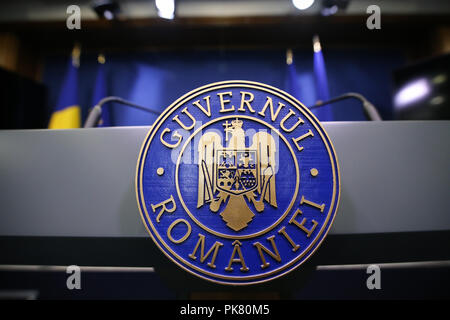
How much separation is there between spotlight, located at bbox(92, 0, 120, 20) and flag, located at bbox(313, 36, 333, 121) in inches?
104

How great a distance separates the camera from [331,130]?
1.29m

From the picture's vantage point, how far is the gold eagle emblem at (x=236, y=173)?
45.3 inches

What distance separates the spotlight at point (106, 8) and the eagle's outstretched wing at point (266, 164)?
9.96 feet

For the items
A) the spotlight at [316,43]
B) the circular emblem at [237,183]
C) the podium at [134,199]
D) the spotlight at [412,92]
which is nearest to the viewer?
the circular emblem at [237,183]

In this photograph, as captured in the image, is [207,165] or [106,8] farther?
[106,8]

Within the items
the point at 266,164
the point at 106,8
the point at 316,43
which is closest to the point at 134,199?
the point at 266,164

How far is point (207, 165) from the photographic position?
3.91 feet

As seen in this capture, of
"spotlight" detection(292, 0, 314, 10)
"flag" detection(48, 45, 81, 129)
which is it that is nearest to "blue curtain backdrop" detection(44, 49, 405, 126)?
"flag" detection(48, 45, 81, 129)

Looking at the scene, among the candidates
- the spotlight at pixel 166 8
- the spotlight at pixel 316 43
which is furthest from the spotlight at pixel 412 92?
the spotlight at pixel 166 8

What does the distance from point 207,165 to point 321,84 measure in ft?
7.86

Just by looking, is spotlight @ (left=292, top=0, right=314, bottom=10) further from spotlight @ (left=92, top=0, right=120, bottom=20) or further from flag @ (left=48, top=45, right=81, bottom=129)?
flag @ (left=48, top=45, right=81, bottom=129)

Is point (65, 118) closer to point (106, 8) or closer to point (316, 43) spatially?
point (106, 8)

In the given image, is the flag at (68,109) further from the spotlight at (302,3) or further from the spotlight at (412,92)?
the spotlight at (412,92)

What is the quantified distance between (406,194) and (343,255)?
0.45 meters
